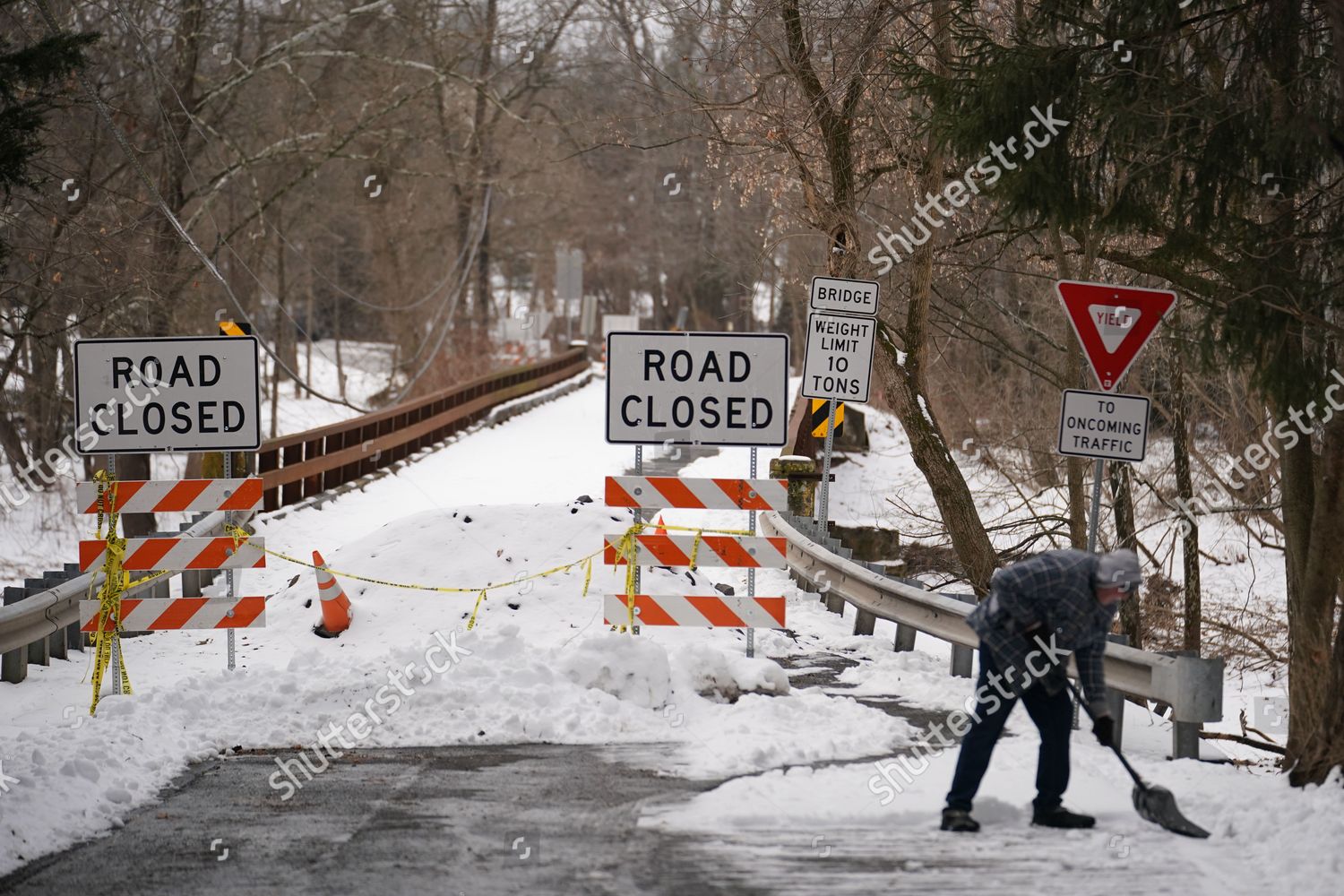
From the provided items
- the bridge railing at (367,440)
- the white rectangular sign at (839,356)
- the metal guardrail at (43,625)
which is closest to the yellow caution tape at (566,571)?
the metal guardrail at (43,625)

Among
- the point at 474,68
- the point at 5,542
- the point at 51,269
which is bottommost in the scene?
the point at 5,542

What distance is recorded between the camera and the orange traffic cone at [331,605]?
1067cm

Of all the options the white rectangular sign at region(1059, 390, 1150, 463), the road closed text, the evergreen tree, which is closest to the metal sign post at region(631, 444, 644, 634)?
the road closed text

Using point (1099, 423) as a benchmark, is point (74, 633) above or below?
below

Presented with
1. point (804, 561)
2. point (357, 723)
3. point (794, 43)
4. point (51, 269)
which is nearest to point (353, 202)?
point (51, 269)

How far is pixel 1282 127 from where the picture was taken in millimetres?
9008

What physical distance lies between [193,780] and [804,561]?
267 inches

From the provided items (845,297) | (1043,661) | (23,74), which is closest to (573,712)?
(1043,661)

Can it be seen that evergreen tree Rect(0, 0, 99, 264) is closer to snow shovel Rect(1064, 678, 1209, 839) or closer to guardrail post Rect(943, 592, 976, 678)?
guardrail post Rect(943, 592, 976, 678)

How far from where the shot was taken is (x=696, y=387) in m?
9.98

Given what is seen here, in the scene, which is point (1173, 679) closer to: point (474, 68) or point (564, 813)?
point (564, 813)

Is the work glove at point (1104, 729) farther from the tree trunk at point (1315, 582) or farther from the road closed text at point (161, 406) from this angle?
the road closed text at point (161, 406)

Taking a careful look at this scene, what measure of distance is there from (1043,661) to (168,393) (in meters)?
6.28

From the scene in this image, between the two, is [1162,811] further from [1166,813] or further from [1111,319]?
[1111,319]
